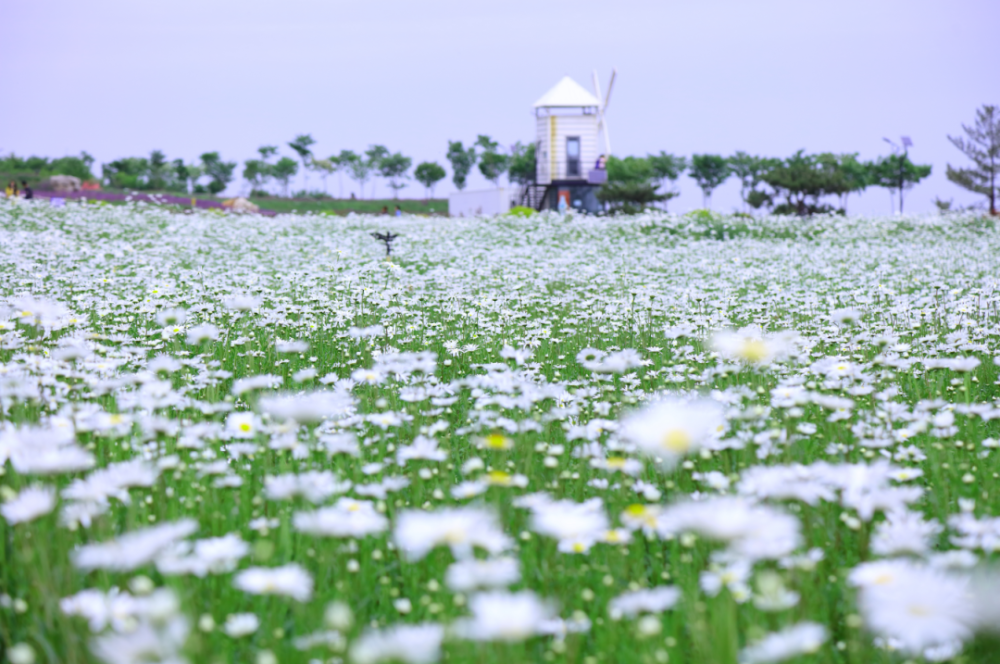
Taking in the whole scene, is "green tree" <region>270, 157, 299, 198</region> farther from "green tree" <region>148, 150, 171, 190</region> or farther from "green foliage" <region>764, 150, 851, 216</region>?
"green foliage" <region>764, 150, 851, 216</region>

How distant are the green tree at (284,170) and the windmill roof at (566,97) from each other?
5292 cm

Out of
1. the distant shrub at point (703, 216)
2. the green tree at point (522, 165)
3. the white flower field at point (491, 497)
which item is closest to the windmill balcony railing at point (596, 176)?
the distant shrub at point (703, 216)

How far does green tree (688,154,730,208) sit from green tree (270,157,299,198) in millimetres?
44471

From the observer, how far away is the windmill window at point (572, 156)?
139 ft

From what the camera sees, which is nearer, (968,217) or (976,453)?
(976,453)

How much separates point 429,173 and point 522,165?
56.1 feet

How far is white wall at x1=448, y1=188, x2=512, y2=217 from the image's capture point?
4722cm

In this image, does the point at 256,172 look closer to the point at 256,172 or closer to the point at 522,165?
the point at 256,172

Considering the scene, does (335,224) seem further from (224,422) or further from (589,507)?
(589,507)

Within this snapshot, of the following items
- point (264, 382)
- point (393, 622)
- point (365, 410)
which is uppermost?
point (264, 382)

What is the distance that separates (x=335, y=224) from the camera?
22.7 metres

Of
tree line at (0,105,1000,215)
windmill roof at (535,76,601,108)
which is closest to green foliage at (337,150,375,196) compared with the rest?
tree line at (0,105,1000,215)

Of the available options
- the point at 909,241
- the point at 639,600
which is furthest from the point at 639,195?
the point at 639,600

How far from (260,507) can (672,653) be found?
5.66ft
